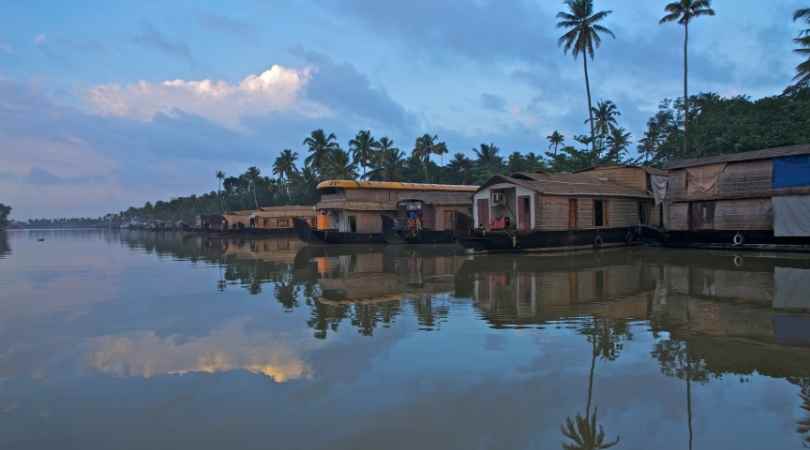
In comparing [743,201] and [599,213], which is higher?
[743,201]

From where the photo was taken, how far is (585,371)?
5.29 metres

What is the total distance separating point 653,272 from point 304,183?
183 feet

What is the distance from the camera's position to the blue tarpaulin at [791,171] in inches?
641

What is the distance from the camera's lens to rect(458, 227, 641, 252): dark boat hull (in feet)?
59.9

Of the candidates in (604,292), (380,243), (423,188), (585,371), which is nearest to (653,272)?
(604,292)

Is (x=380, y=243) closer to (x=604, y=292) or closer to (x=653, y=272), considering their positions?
(x=653, y=272)

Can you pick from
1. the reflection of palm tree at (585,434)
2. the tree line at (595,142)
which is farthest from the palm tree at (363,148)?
the reflection of palm tree at (585,434)

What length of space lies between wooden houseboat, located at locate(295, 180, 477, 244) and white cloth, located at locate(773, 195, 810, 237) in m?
14.6

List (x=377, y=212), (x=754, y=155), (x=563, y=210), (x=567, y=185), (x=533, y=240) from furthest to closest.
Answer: (x=377, y=212), (x=567, y=185), (x=563, y=210), (x=533, y=240), (x=754, y=155)

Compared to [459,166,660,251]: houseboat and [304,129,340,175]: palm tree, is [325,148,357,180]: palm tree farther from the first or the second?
[459,166,660,251]: houseboat

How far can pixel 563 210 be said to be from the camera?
1944cm

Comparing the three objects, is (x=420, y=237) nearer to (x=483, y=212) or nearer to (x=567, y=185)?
(x=483, y=212)

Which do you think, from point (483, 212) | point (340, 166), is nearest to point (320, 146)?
point (340, 166)

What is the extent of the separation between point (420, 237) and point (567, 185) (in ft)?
28.8
